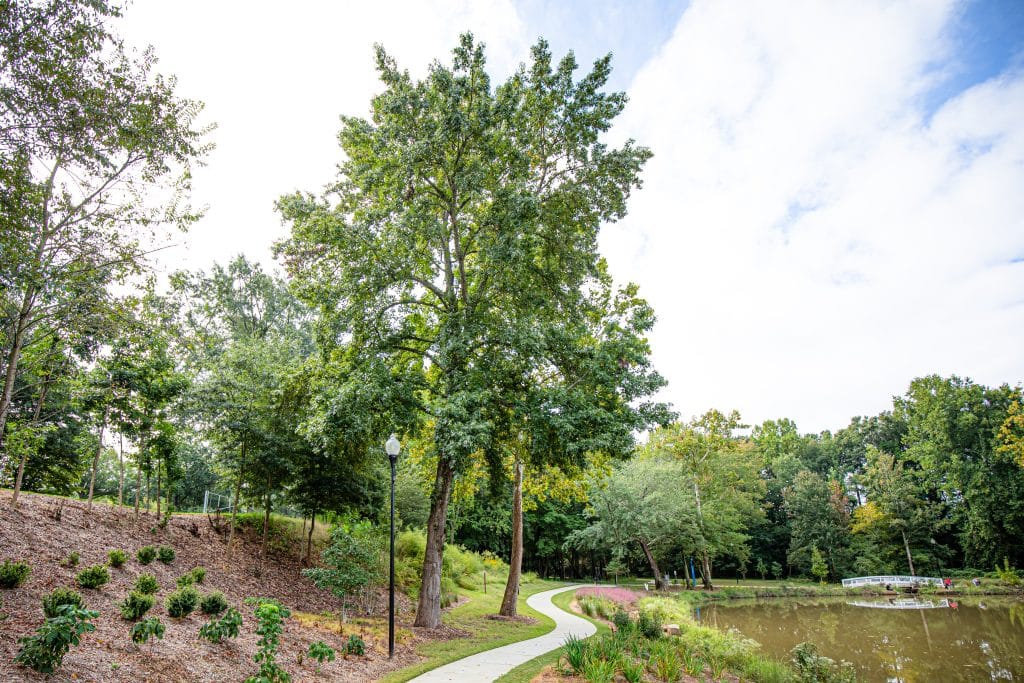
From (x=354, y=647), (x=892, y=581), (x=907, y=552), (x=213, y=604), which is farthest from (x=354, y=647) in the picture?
(x=907, y=552)

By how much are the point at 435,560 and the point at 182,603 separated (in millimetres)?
6161

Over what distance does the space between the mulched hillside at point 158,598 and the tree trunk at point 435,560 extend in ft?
1.95

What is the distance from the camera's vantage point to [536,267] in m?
13.9

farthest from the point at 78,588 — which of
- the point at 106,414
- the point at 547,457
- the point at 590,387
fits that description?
the point at 590,387

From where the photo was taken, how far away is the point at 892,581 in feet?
110

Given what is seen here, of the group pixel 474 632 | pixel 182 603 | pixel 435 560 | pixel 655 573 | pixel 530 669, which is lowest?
pixel 655 573

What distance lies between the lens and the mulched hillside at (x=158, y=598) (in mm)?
6230

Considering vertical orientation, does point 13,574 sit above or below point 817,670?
above

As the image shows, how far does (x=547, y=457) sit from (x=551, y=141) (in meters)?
8.73

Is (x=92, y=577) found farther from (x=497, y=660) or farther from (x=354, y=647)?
(x=497, y=660)

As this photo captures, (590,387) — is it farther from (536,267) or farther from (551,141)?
(551,141)

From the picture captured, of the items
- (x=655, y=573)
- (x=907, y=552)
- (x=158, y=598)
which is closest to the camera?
(x=158, y=598)

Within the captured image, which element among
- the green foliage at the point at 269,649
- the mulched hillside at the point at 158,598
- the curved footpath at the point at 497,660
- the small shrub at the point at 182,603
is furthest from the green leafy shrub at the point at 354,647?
the small shrub at the point at 182,603

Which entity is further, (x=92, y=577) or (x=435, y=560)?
(x=435, y=560)
